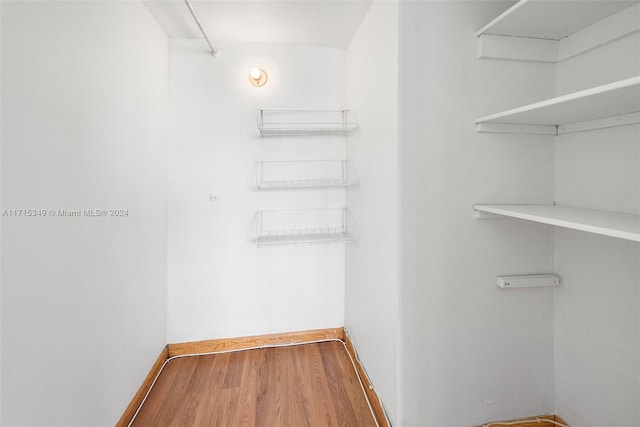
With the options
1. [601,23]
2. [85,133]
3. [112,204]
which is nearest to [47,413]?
[112,204]

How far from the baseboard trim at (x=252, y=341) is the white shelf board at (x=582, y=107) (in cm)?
180

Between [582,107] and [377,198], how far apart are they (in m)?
0.88

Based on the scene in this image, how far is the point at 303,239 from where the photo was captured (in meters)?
2.05

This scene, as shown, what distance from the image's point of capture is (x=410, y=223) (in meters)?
1.28

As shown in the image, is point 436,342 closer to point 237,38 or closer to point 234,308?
point 234,308

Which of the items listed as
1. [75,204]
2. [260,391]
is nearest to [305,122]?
[75,204]

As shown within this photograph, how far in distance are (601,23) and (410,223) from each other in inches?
44.5

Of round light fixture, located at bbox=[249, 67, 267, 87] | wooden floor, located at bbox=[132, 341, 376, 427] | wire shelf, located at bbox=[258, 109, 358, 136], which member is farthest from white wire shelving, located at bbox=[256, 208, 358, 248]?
round light fixture, located at bbox=[249, 67, 267, 87]

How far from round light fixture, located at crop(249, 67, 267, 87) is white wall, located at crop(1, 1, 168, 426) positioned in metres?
0.61

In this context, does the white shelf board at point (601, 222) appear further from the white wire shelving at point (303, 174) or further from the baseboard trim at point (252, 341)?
the baseboard trim at point (252, 341)

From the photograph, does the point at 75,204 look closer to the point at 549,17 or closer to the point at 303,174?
the point at 303,174

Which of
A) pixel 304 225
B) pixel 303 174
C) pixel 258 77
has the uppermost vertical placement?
pixel 258 77

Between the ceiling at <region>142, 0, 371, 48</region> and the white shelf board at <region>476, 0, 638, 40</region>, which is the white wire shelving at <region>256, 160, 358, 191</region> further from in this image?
the white shelf board at <region>476, 0, 638, 40</region>

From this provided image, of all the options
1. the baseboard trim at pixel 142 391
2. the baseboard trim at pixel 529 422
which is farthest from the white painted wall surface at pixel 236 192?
the baseboard trim at pixel 529 422
